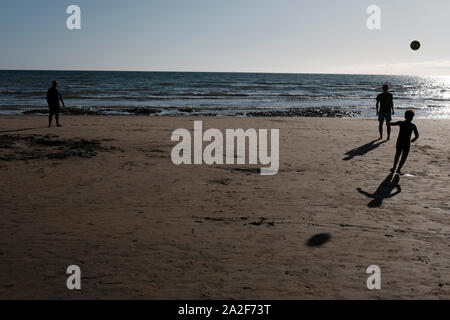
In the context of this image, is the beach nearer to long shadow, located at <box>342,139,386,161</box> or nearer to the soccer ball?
long shadow, located at <box>342,139,386,161</box>

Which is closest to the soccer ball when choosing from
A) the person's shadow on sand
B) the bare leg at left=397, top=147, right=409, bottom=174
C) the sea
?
the bare leg at left=397, top=147, right=409, bottom=174

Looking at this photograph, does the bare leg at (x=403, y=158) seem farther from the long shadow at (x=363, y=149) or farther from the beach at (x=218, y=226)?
the long shadow at (x=363, y=149)

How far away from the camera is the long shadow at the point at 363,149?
37.7ft

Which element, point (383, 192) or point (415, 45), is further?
point (415, 45)

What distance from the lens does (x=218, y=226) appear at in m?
5.99

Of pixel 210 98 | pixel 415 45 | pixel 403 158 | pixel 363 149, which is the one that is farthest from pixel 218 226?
pixel 210 98

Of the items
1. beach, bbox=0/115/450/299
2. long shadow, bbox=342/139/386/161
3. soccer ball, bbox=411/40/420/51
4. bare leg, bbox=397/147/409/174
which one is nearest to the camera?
beach, bbox=0/115/450/299

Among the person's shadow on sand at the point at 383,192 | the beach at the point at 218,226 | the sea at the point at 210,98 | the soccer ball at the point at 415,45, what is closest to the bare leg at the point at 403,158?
the beach at the point at 218,226

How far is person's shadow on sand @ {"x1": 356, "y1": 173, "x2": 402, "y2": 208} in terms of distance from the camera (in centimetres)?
721

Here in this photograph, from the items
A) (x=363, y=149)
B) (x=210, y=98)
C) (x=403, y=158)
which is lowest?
(x=403, y=158)

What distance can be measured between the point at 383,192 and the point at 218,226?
3.72 meters

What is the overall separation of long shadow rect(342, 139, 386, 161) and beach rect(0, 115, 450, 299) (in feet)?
0.90

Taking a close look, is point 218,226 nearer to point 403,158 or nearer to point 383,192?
point 383,192
